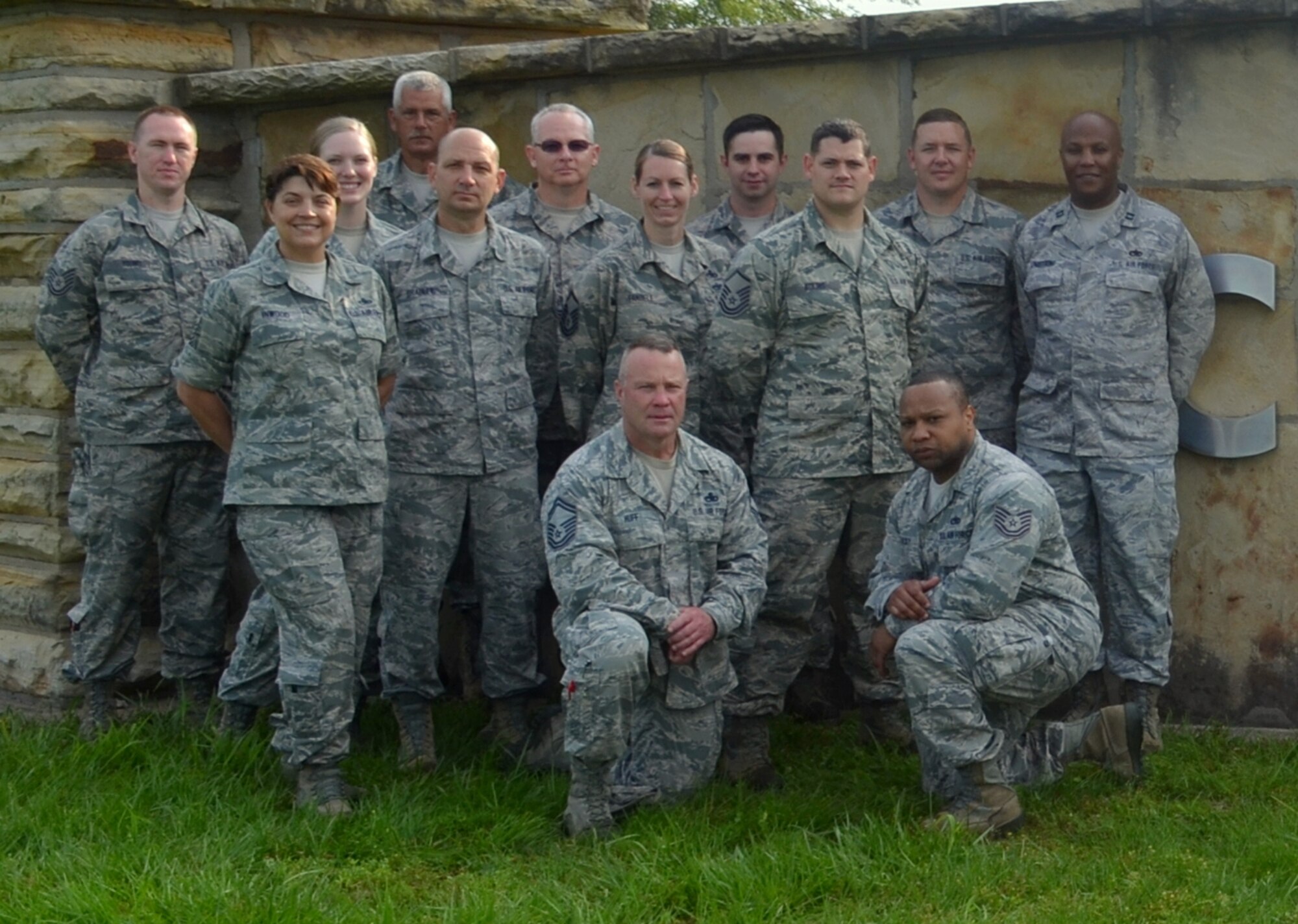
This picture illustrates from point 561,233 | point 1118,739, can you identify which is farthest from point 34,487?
point 1118,739

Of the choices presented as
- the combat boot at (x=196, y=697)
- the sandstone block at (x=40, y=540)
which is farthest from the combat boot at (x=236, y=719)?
the sandstone block at (x=40, y=540)

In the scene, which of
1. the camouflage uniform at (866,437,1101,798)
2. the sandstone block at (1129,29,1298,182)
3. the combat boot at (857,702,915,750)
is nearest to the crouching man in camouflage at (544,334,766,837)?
the camouflage uniform at (866,437,1101,798)

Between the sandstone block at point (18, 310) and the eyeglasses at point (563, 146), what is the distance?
2.02 meters

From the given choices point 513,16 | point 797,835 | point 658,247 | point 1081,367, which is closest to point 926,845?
point 797,835

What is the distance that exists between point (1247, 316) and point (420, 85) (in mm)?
3059

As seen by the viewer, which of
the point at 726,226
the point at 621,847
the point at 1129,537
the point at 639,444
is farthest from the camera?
the point at 726,226

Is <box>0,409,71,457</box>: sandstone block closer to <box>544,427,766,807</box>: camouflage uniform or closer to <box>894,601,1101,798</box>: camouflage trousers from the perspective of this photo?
<box>544,427,766,807</box>: camouflage uniform

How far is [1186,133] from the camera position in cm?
623

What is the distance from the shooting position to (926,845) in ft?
16.0

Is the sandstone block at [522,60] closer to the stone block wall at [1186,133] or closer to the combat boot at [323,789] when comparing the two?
the stone block wall at [1186,133]

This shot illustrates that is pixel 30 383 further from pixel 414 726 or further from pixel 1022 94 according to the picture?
pixel 1022 94

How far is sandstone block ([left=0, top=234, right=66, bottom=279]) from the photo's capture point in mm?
6805

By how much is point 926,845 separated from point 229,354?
2501 mm

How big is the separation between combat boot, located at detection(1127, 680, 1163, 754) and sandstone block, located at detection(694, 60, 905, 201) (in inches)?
80.2
